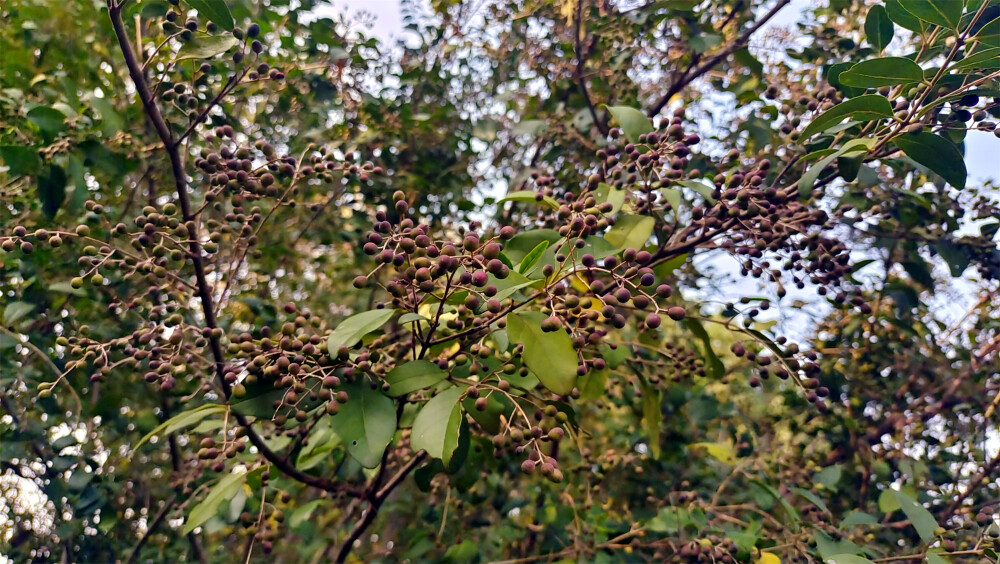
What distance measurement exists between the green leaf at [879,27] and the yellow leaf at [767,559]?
1584 millimetres

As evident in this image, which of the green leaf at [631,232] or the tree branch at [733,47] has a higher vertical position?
the tree branch at [733,47]

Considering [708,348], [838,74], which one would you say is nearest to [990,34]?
[838,74]

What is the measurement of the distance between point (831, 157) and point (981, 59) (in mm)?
339

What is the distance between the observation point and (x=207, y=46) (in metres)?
1.77

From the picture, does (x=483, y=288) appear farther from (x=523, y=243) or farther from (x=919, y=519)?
(x=919, y=519)

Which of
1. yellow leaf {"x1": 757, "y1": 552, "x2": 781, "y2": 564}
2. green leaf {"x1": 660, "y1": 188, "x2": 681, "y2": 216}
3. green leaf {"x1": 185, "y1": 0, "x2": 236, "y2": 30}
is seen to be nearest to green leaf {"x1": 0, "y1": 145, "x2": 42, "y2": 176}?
green leaf {"x1": 185, "y1": 0, "x2": 236, "y2": 30}

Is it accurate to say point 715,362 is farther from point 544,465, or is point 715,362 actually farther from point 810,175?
point 544,465

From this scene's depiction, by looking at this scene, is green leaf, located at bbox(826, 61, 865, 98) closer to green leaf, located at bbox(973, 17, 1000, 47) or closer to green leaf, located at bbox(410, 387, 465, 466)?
green leaf, located at bbox(973, 17, 1000, 47)

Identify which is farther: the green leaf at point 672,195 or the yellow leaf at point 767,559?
the yellow leaf at point 767,559

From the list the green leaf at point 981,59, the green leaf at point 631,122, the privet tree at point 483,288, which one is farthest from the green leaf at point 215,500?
the green leaf at point 981,59

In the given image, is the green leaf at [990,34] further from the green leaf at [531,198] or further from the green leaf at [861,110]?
the green leaf at [531,198]

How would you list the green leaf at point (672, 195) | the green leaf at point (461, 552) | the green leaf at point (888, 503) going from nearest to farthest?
the green leaf at point (672, 195) < the green leaf at point (888, 503) < the green leaf at point (461, 552)

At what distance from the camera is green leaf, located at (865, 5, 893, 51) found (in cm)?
193

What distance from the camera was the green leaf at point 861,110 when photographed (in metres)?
1.47
